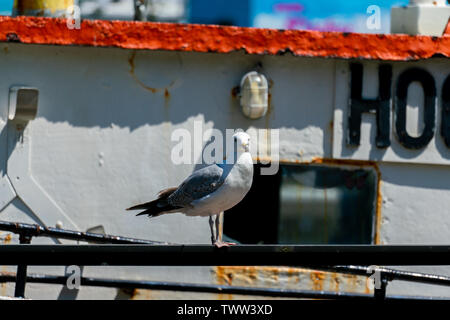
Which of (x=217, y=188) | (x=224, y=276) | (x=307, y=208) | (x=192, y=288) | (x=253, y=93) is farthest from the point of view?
(x=307, y=208)

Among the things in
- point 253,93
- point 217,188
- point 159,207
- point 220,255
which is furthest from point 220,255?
point 253,93

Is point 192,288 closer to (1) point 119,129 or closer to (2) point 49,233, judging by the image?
(2) point 49,233

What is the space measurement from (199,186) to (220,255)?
1544mm

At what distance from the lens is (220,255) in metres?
4.74

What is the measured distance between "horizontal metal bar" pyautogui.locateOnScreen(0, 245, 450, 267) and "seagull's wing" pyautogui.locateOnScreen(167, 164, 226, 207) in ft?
4.58

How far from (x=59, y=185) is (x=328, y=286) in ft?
7.61

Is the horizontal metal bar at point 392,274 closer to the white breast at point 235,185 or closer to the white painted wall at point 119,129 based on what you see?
the white breast at point 235,185

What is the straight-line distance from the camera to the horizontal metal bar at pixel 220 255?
4.66 m

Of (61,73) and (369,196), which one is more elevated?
(61,73)

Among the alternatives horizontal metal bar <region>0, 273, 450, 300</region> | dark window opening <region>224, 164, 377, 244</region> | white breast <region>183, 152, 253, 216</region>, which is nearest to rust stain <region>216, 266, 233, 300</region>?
dark window opening <region>224, 164, 377, 244</region>

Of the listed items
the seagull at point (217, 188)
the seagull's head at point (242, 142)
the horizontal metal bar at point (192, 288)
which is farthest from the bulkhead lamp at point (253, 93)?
the seagull's head at point (242, 142)

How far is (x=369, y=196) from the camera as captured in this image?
9.01 meters
